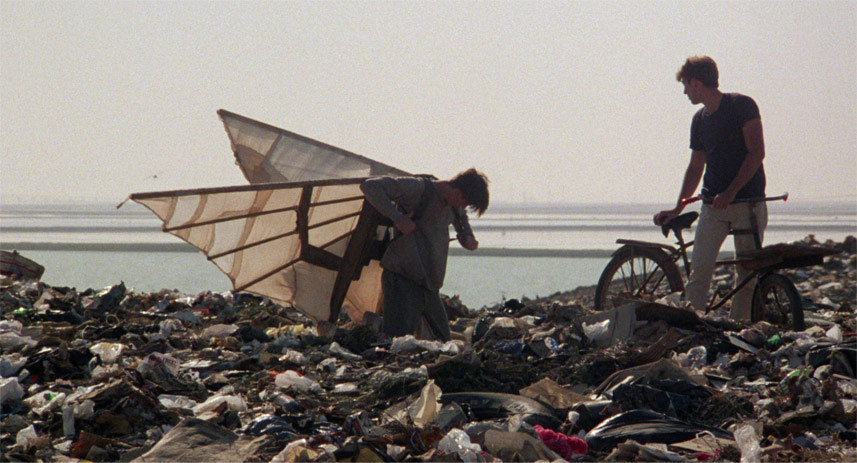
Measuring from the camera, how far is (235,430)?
4.10 meters

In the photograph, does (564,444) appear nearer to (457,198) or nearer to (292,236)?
(457,198)

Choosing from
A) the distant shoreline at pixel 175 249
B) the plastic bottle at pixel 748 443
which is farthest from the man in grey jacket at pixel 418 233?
the distant shoreline at pixel 175 249

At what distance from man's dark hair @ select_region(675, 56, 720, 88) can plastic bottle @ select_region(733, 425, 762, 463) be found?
2961 mm

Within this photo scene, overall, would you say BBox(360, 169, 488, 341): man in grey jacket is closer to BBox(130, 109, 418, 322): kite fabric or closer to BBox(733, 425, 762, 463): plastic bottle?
BBox(130, 109, 418, 322): kite fabric

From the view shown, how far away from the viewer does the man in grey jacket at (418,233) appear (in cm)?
612

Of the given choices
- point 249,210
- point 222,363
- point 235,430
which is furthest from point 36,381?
point 249,210

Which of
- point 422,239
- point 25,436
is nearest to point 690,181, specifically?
point 422,239

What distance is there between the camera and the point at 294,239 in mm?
7012

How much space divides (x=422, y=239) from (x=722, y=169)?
7.51 ft

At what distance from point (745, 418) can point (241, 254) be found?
4.26 metres

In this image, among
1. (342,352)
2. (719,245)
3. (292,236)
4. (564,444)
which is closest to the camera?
(564,444)

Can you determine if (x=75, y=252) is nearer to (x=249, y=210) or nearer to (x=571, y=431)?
(x=249, y=210)

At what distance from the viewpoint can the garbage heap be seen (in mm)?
3773

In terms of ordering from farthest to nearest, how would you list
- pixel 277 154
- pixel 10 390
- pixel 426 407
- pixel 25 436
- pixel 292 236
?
pixel 277 154
pixel 292 236
pixel 10 390
pixel 426 407
pixel 25 436
